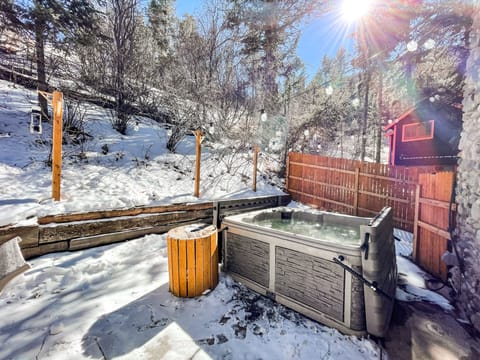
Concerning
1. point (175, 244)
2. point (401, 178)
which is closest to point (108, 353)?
point (175, 244)

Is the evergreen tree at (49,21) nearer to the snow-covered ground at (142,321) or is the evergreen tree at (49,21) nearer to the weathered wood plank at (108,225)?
the weathered wood plank at (108,225)

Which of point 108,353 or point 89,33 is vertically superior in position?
point 89,33

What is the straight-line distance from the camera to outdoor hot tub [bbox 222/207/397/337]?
2.04 metres

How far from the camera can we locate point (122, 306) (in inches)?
91.1

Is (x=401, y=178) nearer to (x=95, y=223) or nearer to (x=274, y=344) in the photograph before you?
(x=274, y=344)

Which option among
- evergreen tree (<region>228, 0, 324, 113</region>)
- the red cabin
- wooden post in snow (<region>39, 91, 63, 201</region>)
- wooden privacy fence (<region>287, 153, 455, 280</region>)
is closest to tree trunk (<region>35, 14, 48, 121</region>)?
wooden post in snow (<region>39, 91, 63, 201</region>)

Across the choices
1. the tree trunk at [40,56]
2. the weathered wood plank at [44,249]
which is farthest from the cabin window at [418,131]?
the tree trunk at [40,56]

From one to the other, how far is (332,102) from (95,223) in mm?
12019

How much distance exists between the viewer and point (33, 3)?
508cm

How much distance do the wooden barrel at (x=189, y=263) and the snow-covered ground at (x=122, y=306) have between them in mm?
128

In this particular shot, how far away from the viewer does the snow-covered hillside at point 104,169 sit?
12.4ft

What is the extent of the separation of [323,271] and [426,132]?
8.75 metres

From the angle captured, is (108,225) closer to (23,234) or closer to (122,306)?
(23,234)

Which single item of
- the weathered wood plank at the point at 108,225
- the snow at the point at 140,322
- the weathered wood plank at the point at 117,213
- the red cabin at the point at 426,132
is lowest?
the snow at the point at 140,322
